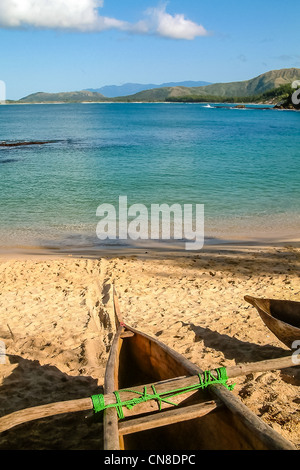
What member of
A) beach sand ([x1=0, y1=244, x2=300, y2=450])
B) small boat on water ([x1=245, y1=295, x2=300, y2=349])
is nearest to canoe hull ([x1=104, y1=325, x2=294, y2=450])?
beach sand ([x1=0, y1=244, x2=300, y2=450])

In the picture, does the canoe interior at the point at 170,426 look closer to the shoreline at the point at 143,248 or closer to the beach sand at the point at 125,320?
the beach sand at the point at 125,320

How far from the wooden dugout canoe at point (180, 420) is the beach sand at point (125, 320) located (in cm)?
44

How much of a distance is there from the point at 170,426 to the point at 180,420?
2.06 ft

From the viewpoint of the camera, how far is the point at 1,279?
356 inches

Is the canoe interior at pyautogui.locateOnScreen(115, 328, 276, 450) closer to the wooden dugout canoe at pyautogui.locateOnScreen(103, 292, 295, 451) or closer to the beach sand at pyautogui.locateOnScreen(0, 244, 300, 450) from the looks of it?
the wooden dugout canoe at pyautogui.locateOnScreen(103, 292, 295, 451)

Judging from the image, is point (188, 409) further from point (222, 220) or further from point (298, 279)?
point (222, 220)

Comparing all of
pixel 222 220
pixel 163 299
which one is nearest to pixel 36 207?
pixel 222 220

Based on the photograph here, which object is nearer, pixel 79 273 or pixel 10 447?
pixel 10 447

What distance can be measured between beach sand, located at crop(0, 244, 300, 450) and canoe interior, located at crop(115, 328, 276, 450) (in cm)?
56

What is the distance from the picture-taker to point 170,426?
3959 millimetres

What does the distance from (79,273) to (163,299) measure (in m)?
2.43

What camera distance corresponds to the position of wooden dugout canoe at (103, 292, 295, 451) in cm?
308

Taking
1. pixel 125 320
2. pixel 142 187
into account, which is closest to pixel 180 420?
pixel 125 320
